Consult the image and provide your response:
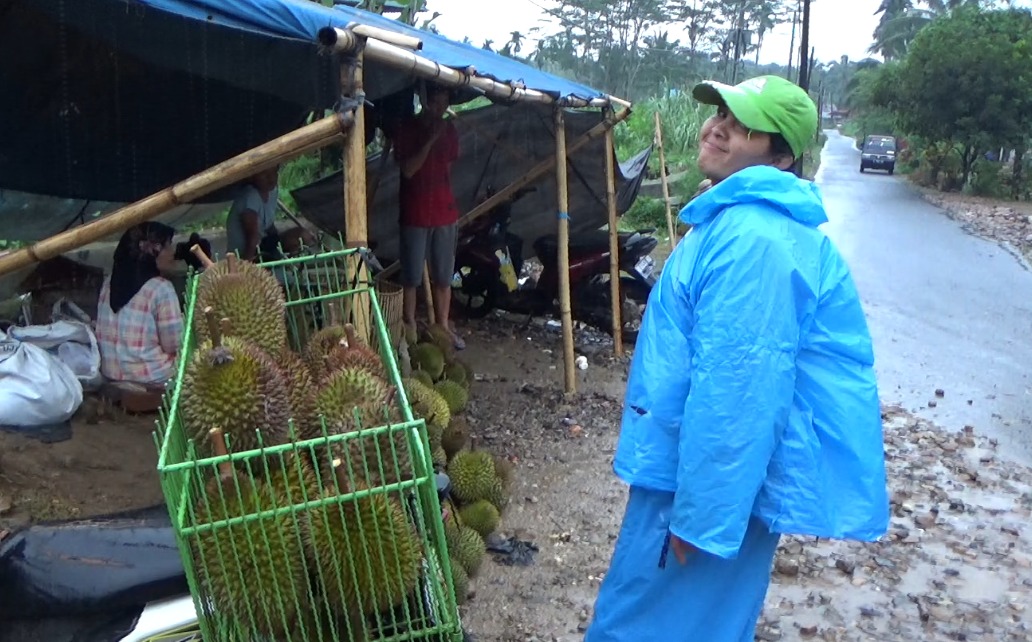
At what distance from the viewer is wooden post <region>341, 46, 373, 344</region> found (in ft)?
10.2

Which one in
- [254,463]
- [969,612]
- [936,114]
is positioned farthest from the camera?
[936,114]

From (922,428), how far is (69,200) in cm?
551

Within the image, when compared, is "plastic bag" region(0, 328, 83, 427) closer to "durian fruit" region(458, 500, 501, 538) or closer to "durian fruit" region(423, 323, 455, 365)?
"durian fruit" region(458, 500, 501, 538)

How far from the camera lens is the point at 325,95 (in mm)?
3703

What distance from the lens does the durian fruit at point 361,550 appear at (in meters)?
1.66

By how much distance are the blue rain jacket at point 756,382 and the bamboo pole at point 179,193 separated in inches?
59.8

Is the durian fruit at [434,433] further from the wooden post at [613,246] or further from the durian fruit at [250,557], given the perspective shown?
the wooden post at [613,246]

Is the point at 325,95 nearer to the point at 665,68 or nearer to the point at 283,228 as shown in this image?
the point at 283,228

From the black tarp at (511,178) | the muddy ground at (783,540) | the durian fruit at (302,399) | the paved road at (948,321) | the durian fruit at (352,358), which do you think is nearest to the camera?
the durian fruit at (302,399)

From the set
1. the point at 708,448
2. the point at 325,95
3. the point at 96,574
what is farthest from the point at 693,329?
the point at 325,95

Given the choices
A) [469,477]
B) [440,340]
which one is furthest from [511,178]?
[469,477]

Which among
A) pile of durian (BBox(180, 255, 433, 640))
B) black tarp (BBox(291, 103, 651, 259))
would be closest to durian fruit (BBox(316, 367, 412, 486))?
pile of durian (BBox(180, 255, 433, 640))

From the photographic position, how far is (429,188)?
619 centimetres

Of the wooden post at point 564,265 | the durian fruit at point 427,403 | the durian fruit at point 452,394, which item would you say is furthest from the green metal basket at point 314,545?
the wooden post at point 564,265
